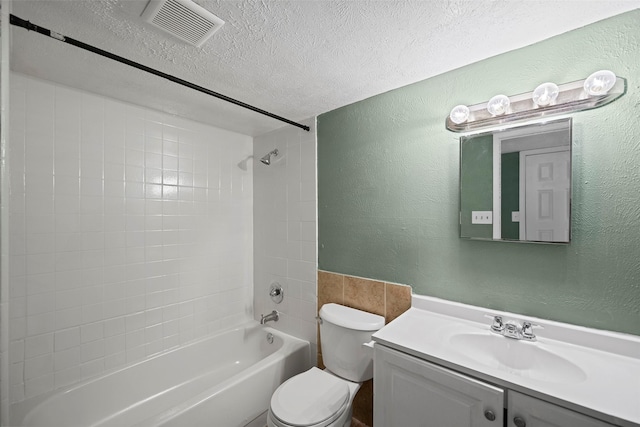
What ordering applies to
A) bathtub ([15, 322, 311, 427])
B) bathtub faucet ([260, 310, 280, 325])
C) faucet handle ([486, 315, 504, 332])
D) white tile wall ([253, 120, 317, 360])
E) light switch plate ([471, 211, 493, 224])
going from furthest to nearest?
bathtub faucet ([260, 310, 280, 325]) → white tile wall ([253, 120, 317, 360]) → bathtub ([15, 322, 311, 427]) → light switch plate ([471, 211, 493, 224]) → faucet handle ([486, 315, 504, 332])

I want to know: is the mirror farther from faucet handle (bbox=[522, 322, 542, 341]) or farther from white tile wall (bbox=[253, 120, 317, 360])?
white tile wall (bbox=[253, 120, 317, 360])

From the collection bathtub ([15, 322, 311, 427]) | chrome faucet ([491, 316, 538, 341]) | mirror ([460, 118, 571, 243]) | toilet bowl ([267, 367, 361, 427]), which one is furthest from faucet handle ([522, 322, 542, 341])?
bathtub ([15, 322, 311, 427])

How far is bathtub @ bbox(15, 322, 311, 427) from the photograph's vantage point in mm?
1513

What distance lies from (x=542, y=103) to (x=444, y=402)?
1322mm

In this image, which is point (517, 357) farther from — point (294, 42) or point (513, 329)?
point (294, 42)

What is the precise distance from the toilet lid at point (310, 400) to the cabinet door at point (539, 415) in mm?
798

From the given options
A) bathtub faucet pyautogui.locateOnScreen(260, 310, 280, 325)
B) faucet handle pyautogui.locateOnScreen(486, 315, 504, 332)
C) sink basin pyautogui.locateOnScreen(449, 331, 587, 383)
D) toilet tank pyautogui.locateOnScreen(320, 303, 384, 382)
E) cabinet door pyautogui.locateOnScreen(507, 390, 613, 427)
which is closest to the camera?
cabinet door pyautogui.locateOnScreen(507, 390, 613, 427)

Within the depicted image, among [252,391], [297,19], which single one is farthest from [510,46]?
[252,391]

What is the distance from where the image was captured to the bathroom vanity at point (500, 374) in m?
0.86

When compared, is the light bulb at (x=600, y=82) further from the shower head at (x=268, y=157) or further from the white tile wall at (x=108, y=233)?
the white tile wall at (x=108, y=233)

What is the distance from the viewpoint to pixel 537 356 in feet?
3.79

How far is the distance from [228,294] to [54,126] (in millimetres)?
1694

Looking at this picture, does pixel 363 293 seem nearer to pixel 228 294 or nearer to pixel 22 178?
pixel 228 294

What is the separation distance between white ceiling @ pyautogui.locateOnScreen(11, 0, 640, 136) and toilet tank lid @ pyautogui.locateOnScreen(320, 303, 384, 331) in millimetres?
1423
